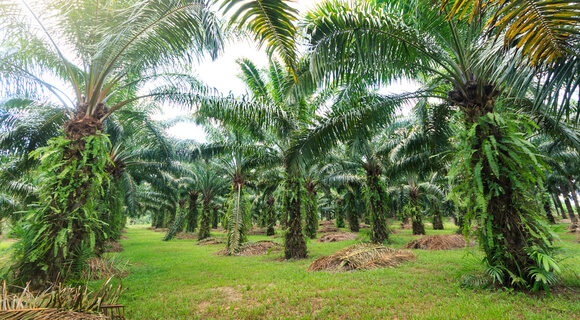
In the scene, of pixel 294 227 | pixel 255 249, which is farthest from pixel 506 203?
pixel 255 249

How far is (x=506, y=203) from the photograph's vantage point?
15.7ft

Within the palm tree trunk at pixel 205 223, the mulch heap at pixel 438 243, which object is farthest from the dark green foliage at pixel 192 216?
the mulch heap at pixel 438 243

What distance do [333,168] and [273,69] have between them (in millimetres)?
10301

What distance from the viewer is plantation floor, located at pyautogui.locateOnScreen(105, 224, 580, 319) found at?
3.88m

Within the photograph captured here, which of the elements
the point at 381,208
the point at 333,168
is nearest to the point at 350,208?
the point at 333,168

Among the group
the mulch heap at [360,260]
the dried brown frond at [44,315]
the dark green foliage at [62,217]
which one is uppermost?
the dark green foliage at [62,217]

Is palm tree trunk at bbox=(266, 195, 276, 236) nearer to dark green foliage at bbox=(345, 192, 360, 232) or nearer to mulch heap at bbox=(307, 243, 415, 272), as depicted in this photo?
dark green foliage at bbox=(345, 192, 360, 232)

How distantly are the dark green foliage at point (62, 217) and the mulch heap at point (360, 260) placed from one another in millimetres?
5444

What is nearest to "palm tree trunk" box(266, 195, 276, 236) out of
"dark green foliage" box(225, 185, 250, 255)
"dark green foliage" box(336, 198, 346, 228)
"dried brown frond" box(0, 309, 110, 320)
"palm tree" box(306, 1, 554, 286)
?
"dark green foliage" box(336, 198, 346, 228)

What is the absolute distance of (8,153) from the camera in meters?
9.01

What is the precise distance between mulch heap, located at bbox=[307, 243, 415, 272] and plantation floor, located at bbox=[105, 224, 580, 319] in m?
0.46

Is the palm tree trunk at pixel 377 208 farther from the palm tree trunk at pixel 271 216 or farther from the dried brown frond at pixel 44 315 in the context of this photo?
the palm tree trunk at pixel 271 216

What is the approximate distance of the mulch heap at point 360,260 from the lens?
7.01m

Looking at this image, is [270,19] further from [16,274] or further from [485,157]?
[16,274]
